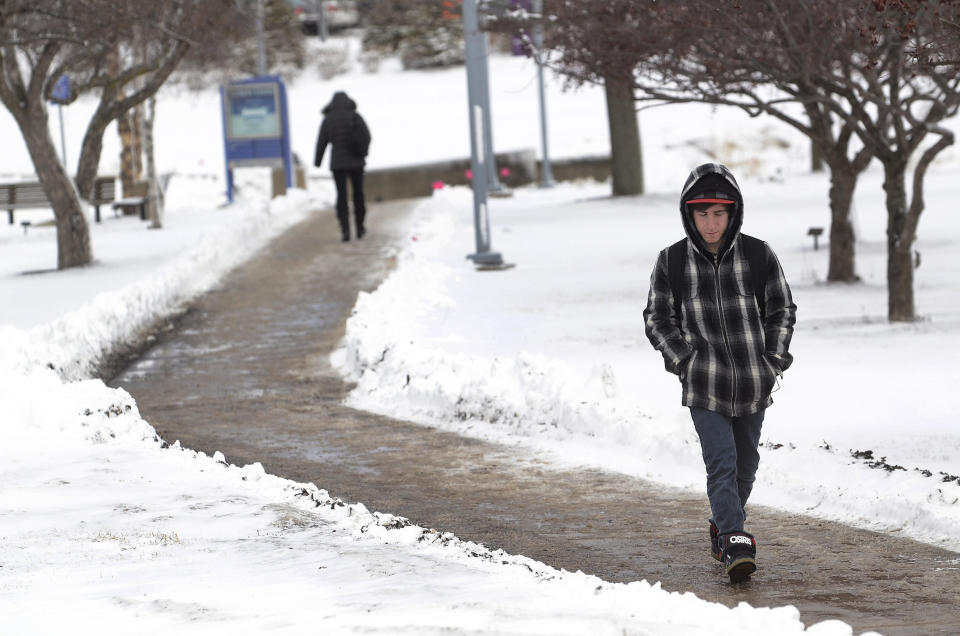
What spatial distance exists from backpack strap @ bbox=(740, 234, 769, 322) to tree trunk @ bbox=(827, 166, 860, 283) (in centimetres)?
909

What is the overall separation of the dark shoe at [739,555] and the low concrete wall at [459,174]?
33135mm

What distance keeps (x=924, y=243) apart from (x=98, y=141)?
10717 mm

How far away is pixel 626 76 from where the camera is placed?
42.1 feet

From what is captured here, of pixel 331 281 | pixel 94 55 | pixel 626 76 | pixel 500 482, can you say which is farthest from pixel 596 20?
→ pixel 94 55

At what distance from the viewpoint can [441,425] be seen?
848cm

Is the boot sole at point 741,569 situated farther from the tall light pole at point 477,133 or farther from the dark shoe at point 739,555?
the tall light pole at point 477,133

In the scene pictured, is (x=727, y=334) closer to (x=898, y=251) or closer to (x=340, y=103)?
(x=898, y=251)

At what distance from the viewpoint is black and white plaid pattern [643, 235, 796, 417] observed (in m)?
5.24

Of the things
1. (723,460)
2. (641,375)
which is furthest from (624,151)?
(723,460)

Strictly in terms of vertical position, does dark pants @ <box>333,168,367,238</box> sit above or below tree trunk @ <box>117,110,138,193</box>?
below

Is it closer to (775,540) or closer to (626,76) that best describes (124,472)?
(775,540)

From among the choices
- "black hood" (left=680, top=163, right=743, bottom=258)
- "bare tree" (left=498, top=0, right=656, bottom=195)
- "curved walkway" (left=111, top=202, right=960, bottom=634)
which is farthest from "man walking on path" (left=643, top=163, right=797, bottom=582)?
"bare tree" (left=498, top=0, right=656, bottom=195)

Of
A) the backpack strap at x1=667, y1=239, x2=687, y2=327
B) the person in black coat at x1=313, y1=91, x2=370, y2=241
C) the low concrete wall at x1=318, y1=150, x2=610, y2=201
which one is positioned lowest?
the backpack strap at x1=667, y1=239, x2=687, y2=327

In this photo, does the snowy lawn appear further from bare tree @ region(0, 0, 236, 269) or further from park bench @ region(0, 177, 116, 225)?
park bench @ region(0, 177, 116, 225)
